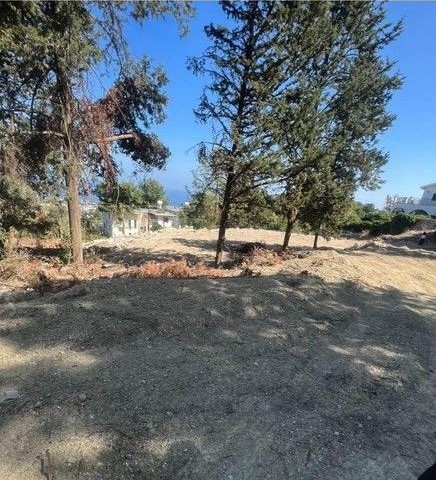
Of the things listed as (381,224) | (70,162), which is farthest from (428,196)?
(70,162)

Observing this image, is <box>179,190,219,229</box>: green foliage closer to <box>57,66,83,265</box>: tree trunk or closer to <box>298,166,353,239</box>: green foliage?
Answer: <box>298,166,353,239</box>: green foliage

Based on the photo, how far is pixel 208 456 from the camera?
3.23 m

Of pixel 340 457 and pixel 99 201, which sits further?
pixel 99 201

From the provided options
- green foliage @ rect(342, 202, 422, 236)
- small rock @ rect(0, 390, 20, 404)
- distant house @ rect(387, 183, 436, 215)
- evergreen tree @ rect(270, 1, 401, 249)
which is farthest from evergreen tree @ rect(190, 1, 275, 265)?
distant house @ rect(387, 183, 436, 215)

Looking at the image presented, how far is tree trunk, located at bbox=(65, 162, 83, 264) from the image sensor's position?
1216 cm

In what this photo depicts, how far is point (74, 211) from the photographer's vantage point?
1293 cm

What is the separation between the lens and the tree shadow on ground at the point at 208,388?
3199 millimetres

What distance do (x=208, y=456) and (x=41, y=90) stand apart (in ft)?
36.8

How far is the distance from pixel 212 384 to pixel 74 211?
10168 millimetres

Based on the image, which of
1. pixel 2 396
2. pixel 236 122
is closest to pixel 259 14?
pixel 236 122

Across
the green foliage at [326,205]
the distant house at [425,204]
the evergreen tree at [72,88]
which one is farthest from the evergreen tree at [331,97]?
the distant house at [425,204]

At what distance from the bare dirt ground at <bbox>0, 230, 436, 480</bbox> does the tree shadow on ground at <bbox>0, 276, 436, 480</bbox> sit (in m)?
0.01

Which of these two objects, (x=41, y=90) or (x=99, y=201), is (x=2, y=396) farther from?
(x=99, y=201)

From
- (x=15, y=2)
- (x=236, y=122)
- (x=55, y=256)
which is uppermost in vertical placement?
(x=15, y=2)
